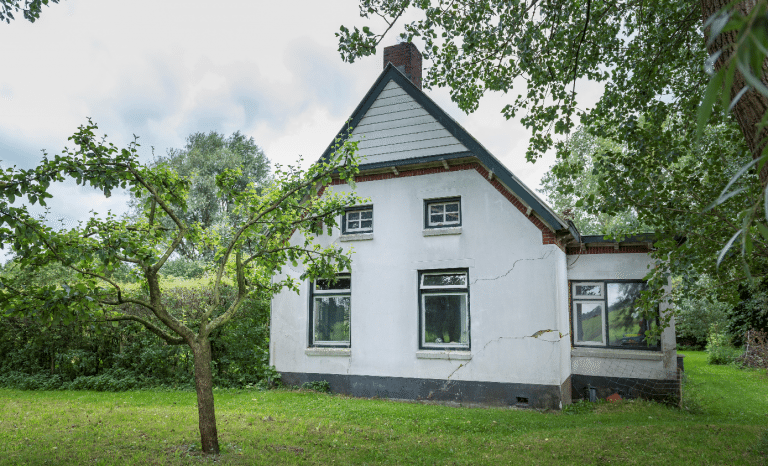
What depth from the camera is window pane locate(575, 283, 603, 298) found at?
1127 cm

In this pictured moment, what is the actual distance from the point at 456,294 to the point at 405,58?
617 centimetres

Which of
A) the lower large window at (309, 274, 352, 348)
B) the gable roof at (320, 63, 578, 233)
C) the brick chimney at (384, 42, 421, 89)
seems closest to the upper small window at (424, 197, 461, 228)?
the gable roof at (320, 63, 578, 233)

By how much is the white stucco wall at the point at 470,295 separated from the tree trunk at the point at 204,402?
536 centimetres

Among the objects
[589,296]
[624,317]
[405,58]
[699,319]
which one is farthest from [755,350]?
[405,58]

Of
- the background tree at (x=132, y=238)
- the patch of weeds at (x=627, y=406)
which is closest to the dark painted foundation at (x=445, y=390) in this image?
the patch of weeds at (x=627, y=406)

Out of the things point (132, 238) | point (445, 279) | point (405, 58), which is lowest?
point (445, 279)

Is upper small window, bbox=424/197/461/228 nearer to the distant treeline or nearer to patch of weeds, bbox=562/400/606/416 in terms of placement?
patch of weeds, bbox=562/400/606/416

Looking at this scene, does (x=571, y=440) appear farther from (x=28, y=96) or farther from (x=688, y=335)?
(x=688, y=335)

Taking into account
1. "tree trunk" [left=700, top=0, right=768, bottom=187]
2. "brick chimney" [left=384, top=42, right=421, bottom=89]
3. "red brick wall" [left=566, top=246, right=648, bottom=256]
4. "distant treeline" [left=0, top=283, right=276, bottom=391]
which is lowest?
"distant treeline" [left=0, top=283, right=276, bottom=391]

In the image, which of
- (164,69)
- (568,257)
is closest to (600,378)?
(568,257)

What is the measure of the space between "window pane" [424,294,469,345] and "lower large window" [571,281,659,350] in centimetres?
299

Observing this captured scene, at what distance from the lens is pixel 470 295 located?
1020 centimetres

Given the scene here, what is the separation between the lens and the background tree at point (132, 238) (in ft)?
14.6

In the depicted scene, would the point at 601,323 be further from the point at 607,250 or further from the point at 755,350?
the point at 755,350
